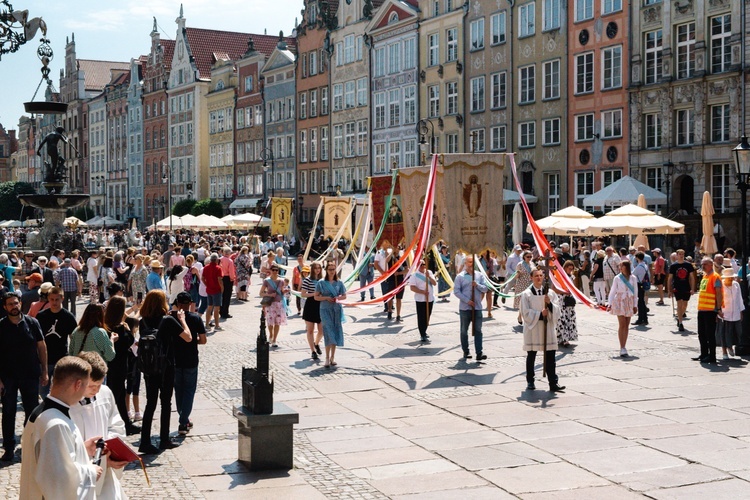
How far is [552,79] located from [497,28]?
16.5ft

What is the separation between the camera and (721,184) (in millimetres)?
39094

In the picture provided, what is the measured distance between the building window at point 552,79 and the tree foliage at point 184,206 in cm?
3957

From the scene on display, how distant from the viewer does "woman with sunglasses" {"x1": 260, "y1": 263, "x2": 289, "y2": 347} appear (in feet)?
63.9

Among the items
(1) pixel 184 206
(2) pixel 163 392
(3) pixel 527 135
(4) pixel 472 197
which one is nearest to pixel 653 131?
(3) pixel 527 135

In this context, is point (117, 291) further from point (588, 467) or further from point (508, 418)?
point (588, 467)

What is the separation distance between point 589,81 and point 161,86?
187 feet

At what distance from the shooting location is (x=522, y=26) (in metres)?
48.9

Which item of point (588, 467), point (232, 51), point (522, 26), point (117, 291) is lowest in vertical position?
point (588, 467)

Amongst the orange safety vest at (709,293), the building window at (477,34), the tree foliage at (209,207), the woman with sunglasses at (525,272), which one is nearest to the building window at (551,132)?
the building window at (477,34)

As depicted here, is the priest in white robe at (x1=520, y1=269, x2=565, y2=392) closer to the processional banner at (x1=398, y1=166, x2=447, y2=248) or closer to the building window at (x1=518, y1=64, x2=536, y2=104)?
the processional banner at (x1=398, y1=166, x2=447, y2=248)

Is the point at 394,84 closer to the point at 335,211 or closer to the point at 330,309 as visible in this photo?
the point at 335,211

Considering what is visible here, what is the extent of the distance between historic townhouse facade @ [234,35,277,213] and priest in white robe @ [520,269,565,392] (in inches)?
2412

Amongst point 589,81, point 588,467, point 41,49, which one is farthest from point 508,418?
point 589,81

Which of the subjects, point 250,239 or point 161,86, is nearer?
point 250,239
